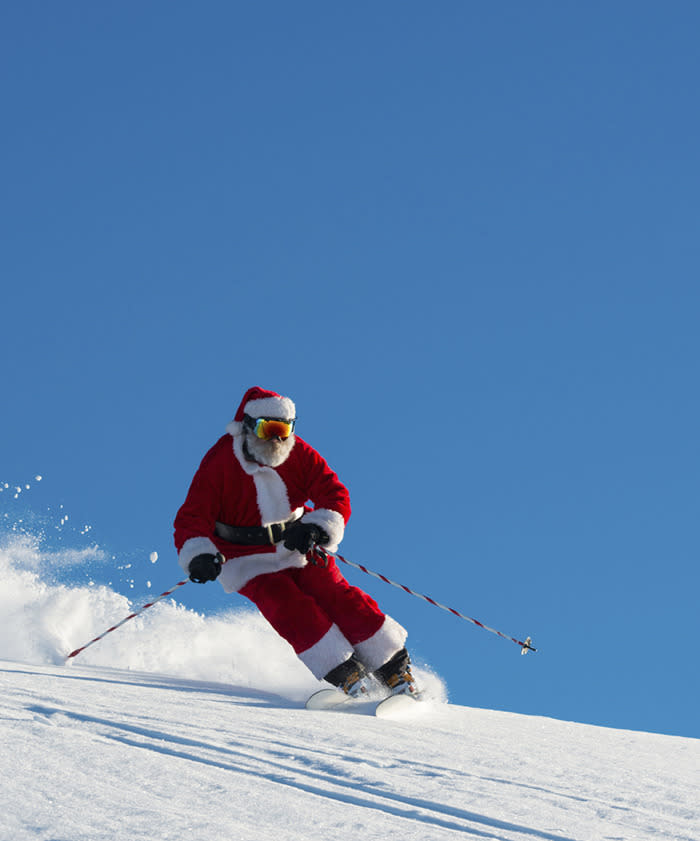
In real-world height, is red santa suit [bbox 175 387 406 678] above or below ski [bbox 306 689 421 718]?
above

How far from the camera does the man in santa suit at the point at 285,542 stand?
4551 millimetres

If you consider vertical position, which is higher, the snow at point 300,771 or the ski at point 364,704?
the ski at point 364,704

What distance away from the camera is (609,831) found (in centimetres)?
243

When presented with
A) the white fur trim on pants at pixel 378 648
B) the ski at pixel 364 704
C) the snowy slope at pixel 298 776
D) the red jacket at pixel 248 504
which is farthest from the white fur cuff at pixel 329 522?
the snowy slope at pixel 298 776

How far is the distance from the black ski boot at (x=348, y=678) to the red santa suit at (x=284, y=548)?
45 mm

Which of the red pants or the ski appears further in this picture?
the red pants

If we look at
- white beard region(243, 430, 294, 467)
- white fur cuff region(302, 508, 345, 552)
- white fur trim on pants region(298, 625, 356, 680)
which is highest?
white beard region(243, 430, 294, 467)

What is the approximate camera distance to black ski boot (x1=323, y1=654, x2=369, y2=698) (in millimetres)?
4469

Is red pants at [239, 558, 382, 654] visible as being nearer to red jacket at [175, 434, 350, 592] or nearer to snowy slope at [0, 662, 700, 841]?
red jacket at [175, 434, 350, 592]

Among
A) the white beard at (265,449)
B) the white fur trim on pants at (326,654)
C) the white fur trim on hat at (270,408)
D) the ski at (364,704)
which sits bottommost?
the ski at (364,704)

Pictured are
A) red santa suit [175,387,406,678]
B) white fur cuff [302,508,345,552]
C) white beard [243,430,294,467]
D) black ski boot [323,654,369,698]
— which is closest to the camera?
black ski boot [323,654,369,698]

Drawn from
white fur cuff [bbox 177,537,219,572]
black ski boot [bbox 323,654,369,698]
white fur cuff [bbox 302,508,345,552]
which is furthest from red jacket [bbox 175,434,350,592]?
black ski boot [bbox 323,654,369,698]

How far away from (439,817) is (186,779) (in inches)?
25.4

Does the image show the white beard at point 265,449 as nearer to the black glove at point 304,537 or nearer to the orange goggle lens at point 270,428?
the orange goggle lens at point 270,428
